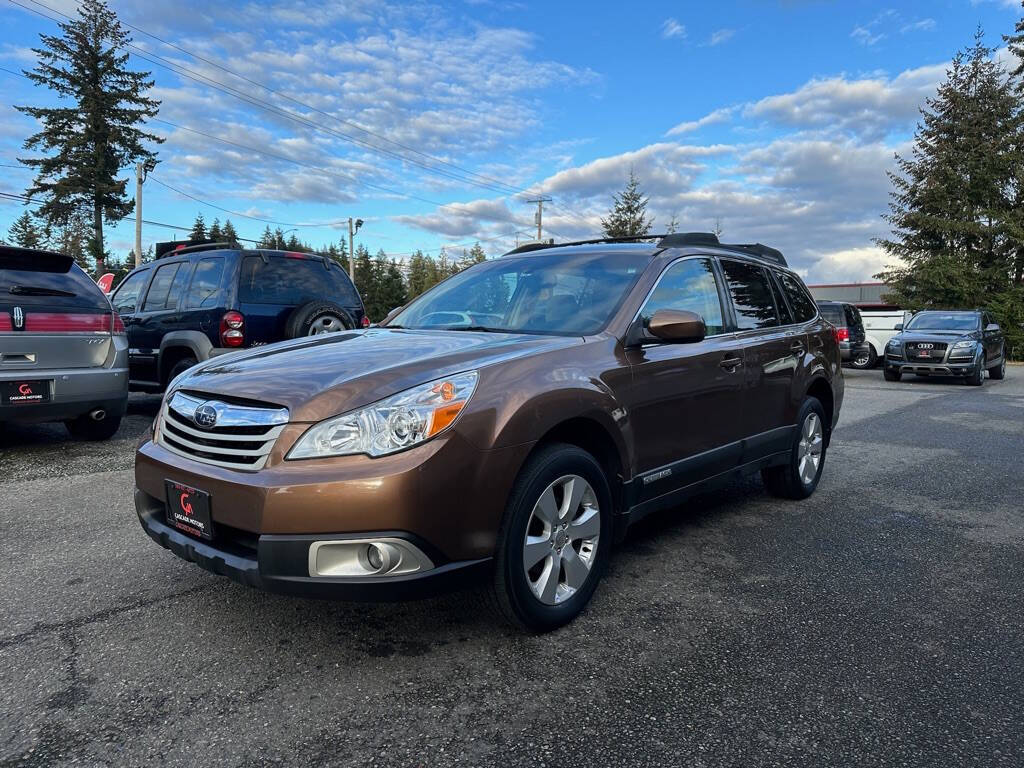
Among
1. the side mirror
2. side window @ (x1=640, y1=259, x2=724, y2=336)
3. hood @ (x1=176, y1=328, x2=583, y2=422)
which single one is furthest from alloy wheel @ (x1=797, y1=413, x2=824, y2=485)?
hood @ (x1=176, y1=328, x2=583, y2=422)

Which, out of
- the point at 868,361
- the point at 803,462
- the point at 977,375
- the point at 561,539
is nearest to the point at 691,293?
the point at 561,539

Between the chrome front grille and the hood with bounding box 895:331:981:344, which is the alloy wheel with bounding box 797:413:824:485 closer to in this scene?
the chrome front grille

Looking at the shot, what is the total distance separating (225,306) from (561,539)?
5598 mm

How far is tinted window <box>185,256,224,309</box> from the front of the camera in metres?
7.48

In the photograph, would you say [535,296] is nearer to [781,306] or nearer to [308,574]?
[308,574]

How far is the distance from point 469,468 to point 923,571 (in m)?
2.68

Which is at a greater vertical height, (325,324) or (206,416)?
(325,324)

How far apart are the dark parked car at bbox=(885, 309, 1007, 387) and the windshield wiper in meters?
15.3

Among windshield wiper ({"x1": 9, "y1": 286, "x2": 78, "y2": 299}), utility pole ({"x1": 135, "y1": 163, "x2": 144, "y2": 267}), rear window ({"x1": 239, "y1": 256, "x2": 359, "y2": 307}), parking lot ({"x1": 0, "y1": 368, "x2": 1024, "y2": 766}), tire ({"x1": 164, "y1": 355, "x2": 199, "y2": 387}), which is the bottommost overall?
parking lot ({"x1": 0, "y1": 368, "x2": 1024, "y2": 766})

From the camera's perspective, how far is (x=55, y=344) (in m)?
5.75

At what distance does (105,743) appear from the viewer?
6.95 feet

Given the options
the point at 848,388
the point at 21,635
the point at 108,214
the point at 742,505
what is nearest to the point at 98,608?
the point at 21,635

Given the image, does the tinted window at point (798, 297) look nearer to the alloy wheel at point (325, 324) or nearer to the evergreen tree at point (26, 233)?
the alloy wheel at point (325, 324)

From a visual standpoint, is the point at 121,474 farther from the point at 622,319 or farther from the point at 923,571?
the point at 923,571
